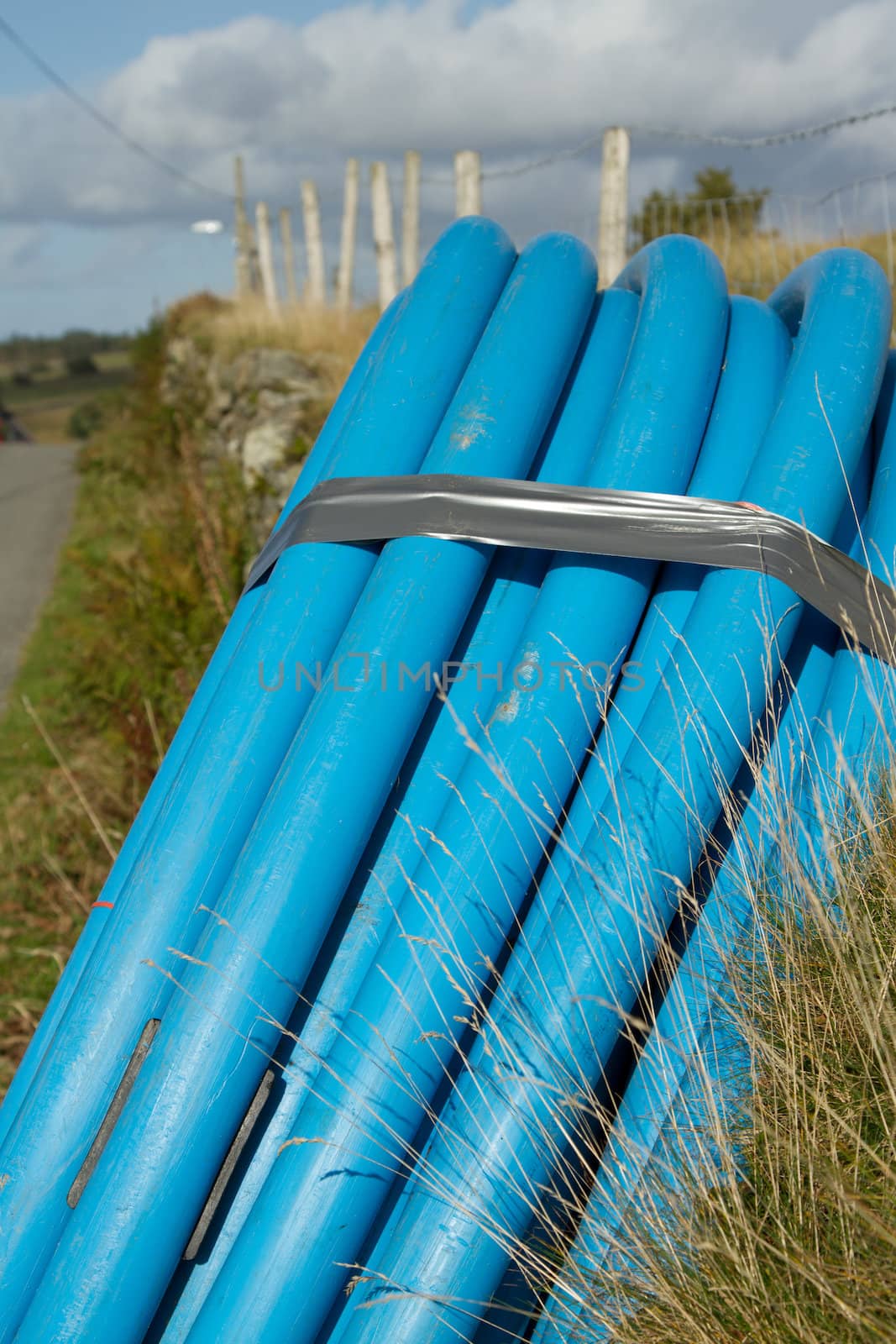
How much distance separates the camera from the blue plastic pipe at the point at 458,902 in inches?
62.2

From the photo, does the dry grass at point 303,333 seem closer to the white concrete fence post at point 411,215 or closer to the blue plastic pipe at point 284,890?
the white concrete fence post at point 411,215

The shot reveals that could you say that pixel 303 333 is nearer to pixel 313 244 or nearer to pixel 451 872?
pixel 313 244

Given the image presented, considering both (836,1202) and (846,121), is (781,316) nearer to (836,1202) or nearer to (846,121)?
(836,1202)

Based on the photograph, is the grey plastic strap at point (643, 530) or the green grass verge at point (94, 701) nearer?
the grey plastic strap at point (643, 530)

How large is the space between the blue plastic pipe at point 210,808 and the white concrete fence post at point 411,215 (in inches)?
327

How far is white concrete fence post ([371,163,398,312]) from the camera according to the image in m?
10.1

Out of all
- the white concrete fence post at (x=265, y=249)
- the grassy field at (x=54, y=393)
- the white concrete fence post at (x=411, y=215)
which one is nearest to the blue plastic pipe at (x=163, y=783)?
the white concrete fence post at (x=411, y=215)

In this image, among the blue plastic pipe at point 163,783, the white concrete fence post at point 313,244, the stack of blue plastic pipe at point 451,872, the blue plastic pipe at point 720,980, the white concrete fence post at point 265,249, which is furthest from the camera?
the white concrete fence post at point 265,249

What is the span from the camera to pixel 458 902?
174 cm

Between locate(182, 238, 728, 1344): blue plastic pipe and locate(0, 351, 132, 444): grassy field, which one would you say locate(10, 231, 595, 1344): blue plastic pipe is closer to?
locate(182, 238, 728, 1344): blue plastic pipe

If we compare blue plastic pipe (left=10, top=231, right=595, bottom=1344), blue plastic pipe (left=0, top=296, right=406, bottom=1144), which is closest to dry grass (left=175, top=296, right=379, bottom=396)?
blue plastic pipe (left=0, top=296, right=406, bottom=1144)

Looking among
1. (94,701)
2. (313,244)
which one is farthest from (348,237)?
(94,701)

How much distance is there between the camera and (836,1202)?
48.3 inches

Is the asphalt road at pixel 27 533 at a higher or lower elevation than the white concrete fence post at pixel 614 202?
lower
